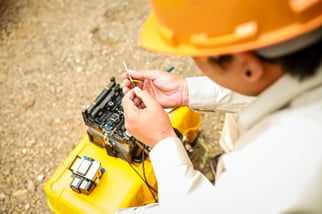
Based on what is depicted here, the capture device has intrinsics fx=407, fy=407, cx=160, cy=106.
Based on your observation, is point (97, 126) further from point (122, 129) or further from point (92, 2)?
point (92, 2)

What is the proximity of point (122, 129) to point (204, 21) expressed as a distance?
0.67 m

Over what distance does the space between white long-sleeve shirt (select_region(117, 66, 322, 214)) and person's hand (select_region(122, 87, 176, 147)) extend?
294 mm

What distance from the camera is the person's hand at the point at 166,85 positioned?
1411 millimetres

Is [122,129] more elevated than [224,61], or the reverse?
[224,61]

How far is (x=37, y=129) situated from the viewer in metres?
1.99

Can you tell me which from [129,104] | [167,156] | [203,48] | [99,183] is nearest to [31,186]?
[99,183]

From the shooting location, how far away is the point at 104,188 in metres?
1.38

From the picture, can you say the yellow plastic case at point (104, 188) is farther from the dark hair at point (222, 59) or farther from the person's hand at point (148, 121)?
the dark hair at point (222, 59)

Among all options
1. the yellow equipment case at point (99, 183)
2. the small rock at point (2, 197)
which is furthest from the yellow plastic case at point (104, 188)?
the small rock at point (2, 197)

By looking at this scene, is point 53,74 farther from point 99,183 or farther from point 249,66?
point 249,66

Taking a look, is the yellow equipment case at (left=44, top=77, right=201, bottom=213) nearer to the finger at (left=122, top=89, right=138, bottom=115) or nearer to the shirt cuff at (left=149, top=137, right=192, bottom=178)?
the finger at (left=122, top=89, right=138, bottom=115)

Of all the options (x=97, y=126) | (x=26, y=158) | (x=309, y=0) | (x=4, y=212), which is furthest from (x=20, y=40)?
(x=309, y=0)

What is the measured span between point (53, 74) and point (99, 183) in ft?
3.25

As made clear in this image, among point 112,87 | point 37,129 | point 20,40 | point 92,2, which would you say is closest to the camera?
point 112,87
